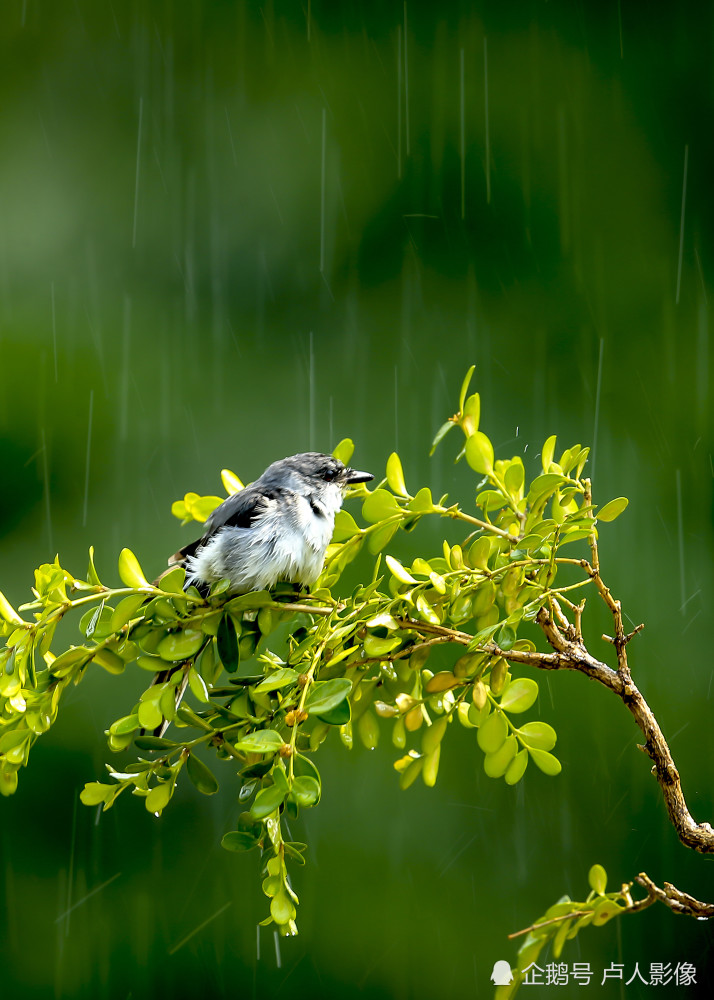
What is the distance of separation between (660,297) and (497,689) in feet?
5.59

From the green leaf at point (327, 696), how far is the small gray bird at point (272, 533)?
8.9 inches

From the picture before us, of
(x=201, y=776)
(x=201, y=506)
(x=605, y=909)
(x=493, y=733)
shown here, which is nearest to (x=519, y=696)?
(x=493, y=733)

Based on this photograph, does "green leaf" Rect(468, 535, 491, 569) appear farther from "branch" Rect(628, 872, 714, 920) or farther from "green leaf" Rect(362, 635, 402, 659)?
"branch" Rect(628, 872, 714, 920)

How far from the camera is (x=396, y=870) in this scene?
72.3 inches

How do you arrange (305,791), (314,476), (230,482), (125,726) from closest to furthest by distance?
(305,791) < (125,726) < (230,482) < (314,476)

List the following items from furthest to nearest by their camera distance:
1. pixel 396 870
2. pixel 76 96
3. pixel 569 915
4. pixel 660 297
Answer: pixel 76 96, pixel 660 297, pixel 396 870, pixel 569 915

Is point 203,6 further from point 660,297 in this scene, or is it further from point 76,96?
point 660,297

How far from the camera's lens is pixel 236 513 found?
2.79 feet

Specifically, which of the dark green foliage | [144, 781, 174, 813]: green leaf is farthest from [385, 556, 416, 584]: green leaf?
[144, 781, 174, 813]: green leaf

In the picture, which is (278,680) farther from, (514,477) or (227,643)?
(514,477)

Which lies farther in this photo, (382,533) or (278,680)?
(382,533)

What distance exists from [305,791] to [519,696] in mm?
167

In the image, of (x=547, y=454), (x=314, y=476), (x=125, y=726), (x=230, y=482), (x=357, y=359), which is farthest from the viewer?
(x=357, y=359)

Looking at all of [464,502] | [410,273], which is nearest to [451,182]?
[410,273]
